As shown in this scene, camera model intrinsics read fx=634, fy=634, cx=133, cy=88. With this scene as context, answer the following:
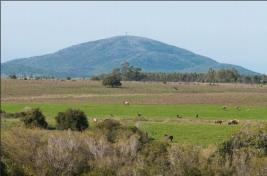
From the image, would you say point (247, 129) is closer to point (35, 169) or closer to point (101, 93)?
point (35, 169)

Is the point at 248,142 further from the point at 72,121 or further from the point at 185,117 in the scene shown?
the point at 72,121

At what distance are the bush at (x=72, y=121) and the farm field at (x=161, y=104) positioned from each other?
1040 millimetres

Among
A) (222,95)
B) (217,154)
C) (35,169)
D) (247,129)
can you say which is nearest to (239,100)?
(247,129)

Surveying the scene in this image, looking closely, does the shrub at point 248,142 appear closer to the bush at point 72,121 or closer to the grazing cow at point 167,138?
the grazing cow at point 167,138

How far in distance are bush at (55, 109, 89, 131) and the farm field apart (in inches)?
40.9

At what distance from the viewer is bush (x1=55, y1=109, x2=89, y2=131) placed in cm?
4303

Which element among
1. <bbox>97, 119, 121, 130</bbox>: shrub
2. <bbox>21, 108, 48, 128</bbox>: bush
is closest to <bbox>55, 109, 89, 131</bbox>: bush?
<bbox>21, 108, 48, 128</bbox>: bush

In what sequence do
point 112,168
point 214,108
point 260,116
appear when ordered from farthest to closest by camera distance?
1. point 214,108
2. point 112,168
3. point 260,116

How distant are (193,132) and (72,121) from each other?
1102 centimetres

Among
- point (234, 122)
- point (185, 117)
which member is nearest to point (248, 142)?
point (234, 122)

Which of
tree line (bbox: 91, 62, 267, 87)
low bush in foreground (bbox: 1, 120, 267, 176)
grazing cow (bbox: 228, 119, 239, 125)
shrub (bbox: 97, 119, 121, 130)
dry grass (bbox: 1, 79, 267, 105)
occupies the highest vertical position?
tree line (bbox: 91, 62, 267, 87)

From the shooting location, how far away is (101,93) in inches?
2749

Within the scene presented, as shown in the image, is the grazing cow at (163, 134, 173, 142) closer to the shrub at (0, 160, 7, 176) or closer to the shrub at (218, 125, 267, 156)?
the shrub at (218, 125, 267, 156)

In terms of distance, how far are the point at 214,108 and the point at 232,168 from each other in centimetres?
1043
